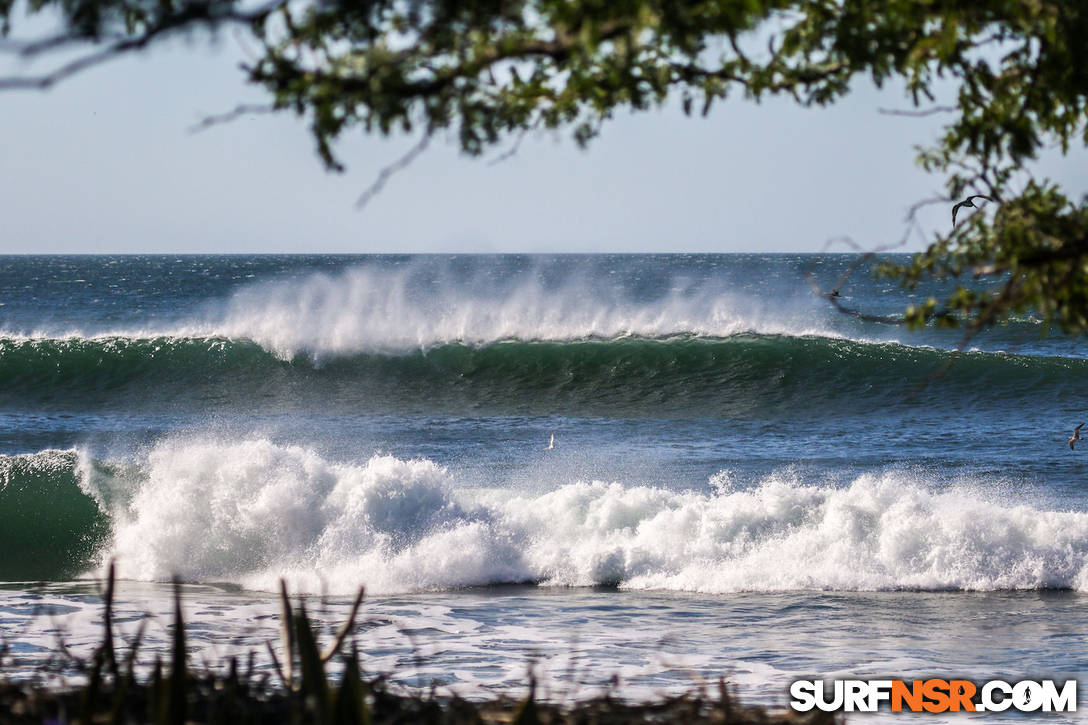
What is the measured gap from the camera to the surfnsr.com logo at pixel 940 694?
630 centimetres

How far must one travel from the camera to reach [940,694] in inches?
261

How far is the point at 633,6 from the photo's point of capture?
8.76 feet

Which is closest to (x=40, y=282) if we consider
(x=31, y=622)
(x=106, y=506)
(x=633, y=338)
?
(x=633, y=338)

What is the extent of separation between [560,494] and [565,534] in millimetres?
758

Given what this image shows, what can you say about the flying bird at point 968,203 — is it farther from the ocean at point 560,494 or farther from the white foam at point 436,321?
the white foam at point 436,321

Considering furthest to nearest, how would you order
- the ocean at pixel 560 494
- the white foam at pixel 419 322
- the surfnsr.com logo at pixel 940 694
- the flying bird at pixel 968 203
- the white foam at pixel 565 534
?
1. the white foam at pixel 419 322
2. the white foam at pixel 565 534
3. the ocean at pixel 560 494
4. the surfnsr.com logo at pixel 940 694
5. the flying bird at pixel 968 203

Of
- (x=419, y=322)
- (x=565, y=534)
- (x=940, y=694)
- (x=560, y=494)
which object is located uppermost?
(x=419, y=322)

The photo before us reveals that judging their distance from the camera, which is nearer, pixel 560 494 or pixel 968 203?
pixel 968 203

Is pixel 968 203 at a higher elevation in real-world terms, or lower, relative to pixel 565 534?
higher

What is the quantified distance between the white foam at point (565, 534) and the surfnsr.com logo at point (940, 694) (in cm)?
326

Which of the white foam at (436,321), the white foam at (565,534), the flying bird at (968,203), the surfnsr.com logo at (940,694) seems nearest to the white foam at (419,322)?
the white foam at (436,321)

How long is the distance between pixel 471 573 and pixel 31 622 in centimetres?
392

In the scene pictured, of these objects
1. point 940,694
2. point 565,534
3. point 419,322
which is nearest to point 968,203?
point 940,694

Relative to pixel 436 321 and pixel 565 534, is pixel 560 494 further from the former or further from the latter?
pixel 436 321
